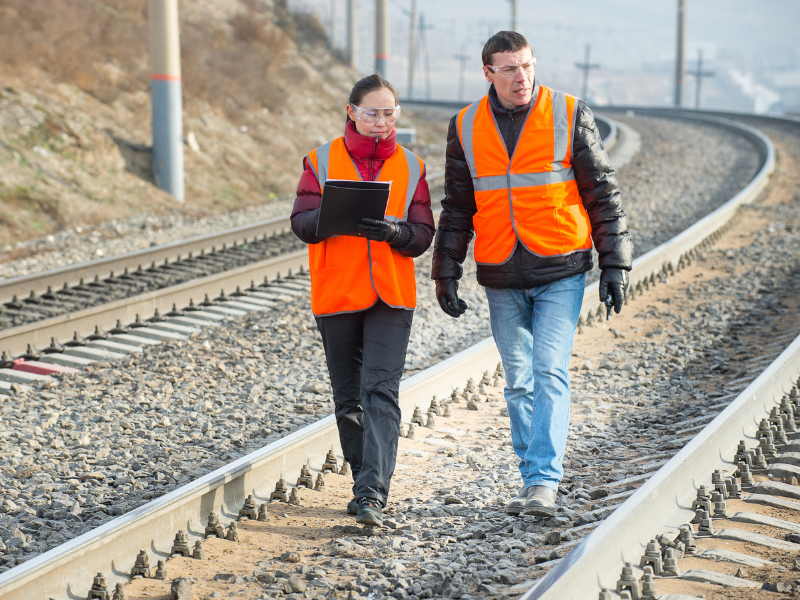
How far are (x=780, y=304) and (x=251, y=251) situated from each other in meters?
6.26

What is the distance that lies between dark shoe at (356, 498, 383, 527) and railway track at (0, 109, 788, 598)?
0.66 m

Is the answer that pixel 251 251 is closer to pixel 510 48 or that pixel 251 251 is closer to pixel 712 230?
pixel 712 230

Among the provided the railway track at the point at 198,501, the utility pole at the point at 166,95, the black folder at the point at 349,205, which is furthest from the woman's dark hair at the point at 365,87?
the utility pole at the point at 166,95

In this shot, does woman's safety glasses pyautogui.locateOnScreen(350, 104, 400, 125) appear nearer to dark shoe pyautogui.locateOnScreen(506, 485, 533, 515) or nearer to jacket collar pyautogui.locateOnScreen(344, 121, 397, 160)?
jacket collar pyautogui.locateOnScreen(344, 121, 397, 160)

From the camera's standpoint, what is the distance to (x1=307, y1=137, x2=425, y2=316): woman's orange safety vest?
178 inches

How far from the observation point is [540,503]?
173 inches

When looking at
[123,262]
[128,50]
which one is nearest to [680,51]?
[128,50]

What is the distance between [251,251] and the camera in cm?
1197

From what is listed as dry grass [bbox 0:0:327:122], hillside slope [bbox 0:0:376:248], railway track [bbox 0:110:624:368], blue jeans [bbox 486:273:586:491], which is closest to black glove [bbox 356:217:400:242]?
blue jeans [bbox 486:273:586:491]

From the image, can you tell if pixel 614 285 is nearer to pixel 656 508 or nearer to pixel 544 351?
pixel 544 351

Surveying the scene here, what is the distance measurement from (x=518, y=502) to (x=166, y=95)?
1280cm

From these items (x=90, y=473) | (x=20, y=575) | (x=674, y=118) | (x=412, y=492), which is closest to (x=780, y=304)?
(x=412, y=492)

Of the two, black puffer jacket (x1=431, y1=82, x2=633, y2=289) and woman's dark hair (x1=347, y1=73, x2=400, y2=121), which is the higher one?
woman's dark hair (x1=347, y1=73, x2=400, y2=121)

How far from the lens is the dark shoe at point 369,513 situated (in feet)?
14.3
